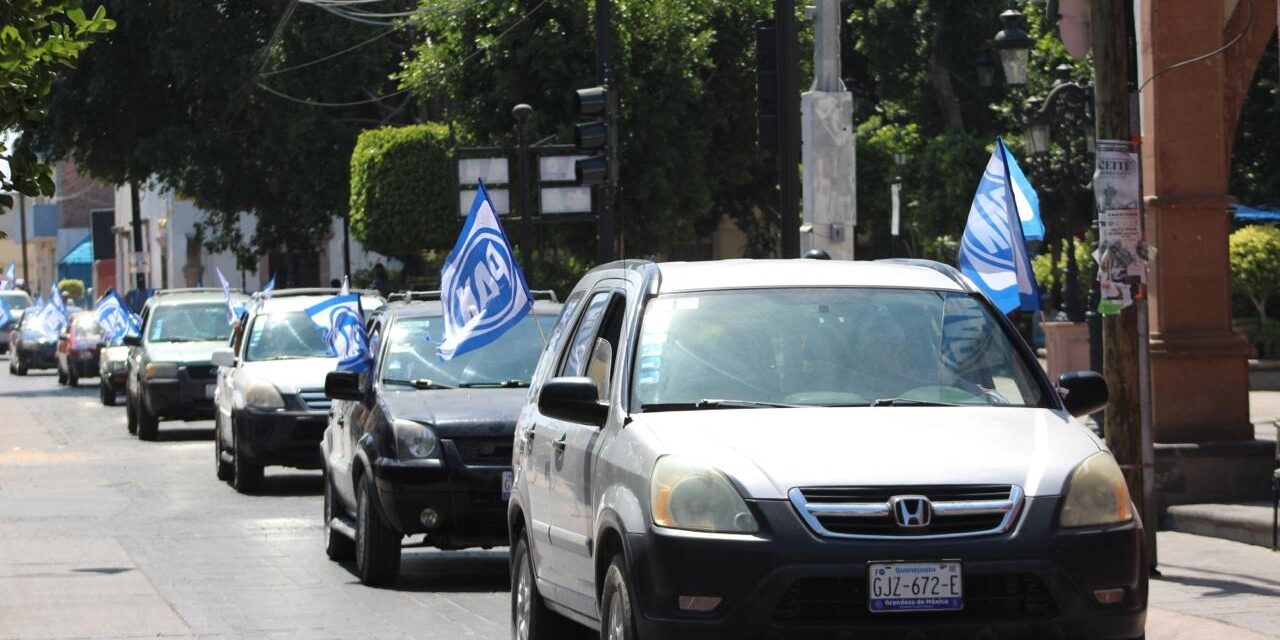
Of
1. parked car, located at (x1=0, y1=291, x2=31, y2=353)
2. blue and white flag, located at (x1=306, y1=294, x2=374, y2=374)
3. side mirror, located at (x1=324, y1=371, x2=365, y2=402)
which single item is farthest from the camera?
parked car, located at (x1=0, y1=291, x2=31, y2=353)

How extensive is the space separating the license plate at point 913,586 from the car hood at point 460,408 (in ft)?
18.9

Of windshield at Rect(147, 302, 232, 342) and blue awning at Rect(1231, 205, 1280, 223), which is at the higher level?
blue awning at Rect(1231, 205, 1280, 223)

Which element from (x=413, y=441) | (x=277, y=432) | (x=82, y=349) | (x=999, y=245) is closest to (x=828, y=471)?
(x=413, y=441)

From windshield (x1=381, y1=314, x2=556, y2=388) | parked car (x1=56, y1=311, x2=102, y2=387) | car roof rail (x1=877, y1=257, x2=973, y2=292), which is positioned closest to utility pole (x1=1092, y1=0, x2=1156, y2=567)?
car roof rail (x1=877, y1=257, x2=973, y2=292)

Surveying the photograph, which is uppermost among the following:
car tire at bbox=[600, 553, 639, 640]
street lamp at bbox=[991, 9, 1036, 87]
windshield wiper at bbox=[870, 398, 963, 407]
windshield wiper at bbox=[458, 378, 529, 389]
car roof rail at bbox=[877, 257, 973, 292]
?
street lamp at bbox=[991, 9, 1036, 87]

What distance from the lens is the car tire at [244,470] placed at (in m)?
19.4

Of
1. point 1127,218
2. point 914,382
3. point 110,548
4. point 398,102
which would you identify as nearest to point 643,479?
point 914,382

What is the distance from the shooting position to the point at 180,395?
26.8 m

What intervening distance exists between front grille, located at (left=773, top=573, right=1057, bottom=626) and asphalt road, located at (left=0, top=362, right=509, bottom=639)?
4.02 meters

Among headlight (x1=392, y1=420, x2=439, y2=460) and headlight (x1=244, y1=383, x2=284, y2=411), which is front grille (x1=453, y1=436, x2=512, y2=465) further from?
headlight (x1=244, y1=383, x2=284, y2=411)

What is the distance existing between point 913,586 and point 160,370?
2120cm

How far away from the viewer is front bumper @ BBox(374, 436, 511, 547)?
12.3 meters

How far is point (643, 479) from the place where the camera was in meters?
7.07

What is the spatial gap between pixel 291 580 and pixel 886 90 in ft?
119
